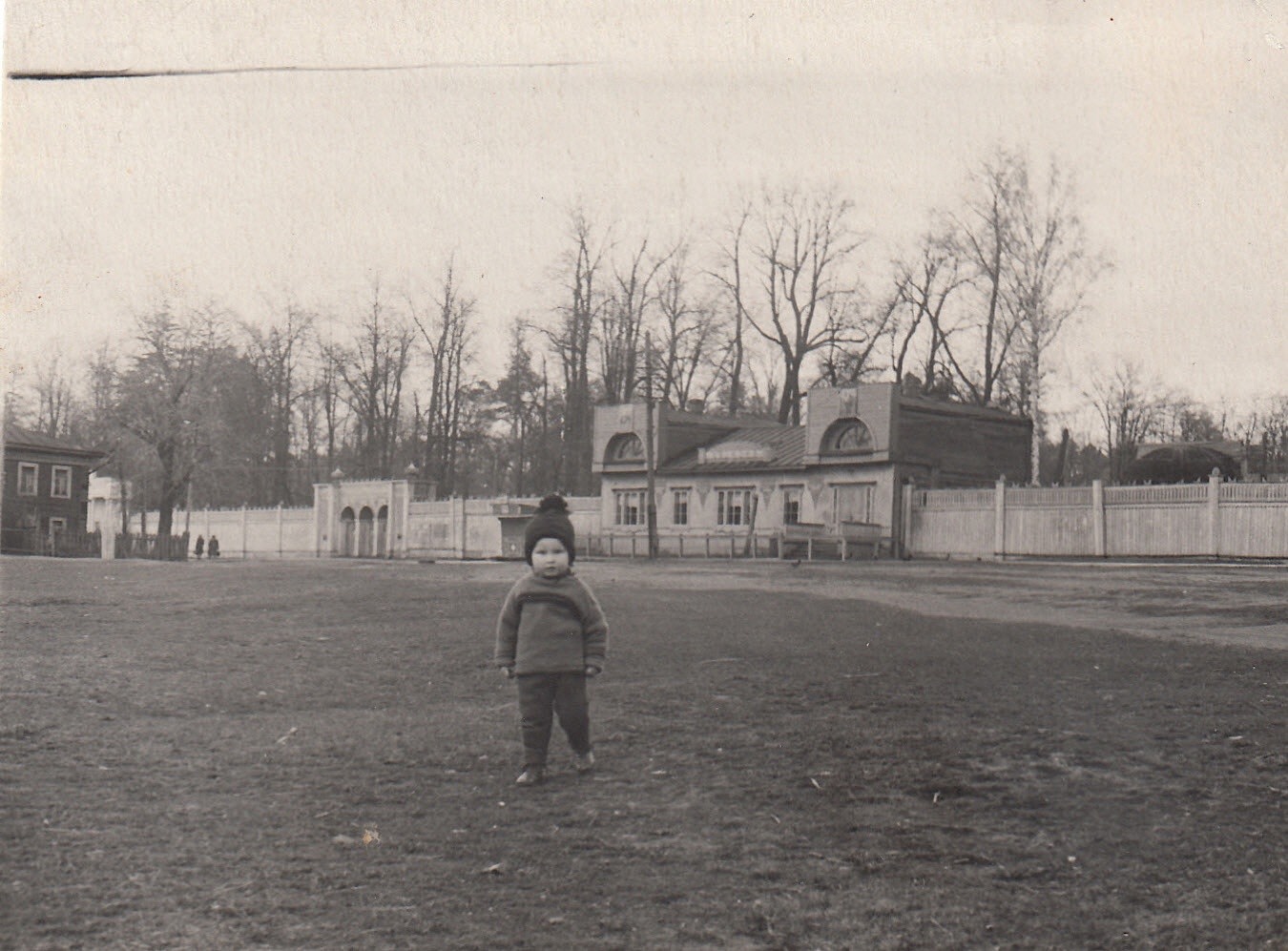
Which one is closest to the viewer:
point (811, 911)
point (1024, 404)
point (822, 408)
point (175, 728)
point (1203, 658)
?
point (811, 911)

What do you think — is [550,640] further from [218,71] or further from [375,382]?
[375,382]

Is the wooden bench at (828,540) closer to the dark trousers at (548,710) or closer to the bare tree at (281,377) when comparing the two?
the bare tree at (281,377)

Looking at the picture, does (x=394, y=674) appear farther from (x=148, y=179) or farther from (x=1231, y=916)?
(x=1231, y=916)

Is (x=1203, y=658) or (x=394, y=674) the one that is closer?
(x=394, y=674)

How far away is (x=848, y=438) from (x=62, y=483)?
2703 centimetres

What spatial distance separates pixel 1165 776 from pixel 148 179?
6531 millimetres

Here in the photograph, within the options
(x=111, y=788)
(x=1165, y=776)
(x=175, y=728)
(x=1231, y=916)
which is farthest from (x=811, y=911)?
(x=175, y=728)

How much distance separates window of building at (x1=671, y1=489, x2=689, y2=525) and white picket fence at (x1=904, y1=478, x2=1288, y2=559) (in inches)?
370

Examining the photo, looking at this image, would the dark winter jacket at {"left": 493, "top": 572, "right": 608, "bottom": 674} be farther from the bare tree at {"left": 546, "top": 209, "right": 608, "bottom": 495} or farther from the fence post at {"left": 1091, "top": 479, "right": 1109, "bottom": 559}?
the fence post at {"left": 1091, "top": 479, "right": 1109, "bottom": 559}

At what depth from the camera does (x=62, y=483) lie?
4000 cm

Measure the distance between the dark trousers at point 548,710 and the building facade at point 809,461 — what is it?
2627 cm

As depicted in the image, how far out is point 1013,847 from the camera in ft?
15.5

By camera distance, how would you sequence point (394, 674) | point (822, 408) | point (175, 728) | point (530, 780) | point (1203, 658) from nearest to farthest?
1. point (530, 780)
2. point (175, 728)
3. point (394, 674)
4. point (1203, 658)
5. point (822, 408)

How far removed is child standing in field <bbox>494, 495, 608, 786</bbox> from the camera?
571cm
